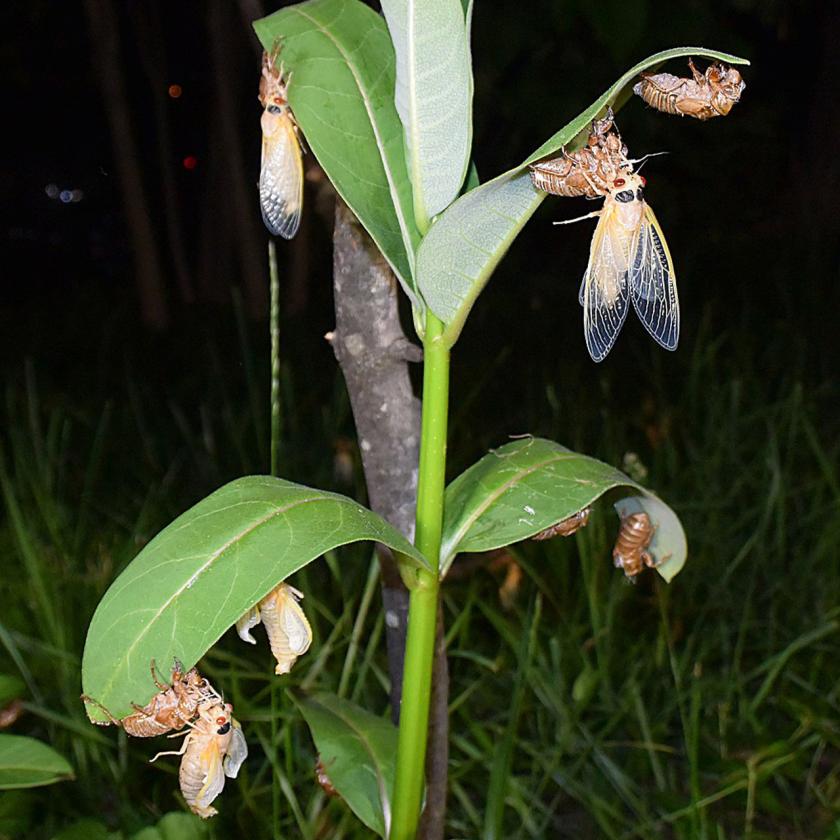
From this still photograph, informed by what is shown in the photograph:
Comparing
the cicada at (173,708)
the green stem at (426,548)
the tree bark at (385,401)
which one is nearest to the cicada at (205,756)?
the cicada at (173,708)

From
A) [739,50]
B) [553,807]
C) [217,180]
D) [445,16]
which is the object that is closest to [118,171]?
[217,180]

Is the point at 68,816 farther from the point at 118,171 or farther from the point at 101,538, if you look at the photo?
the point at 118,171

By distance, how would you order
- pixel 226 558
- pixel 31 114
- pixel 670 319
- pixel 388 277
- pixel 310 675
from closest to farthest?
pixel 226 558, pixel 670 319, pixel 388 277, pixel 310 675, pixel 31 114

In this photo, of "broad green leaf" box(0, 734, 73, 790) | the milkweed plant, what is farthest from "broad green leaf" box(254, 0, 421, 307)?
"broad green leaf" box(0, 734, 73, 790)

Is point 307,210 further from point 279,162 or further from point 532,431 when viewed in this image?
point 279,162

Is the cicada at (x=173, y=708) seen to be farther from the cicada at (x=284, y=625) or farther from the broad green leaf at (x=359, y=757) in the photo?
the broad green leaf at (x=359, y=757)

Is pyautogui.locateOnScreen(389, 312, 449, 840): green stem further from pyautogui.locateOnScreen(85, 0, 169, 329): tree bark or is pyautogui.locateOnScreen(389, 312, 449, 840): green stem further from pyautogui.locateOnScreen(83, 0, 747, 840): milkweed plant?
pyautogui.locateOnScreen(85, 0, 169, 329): tree bark

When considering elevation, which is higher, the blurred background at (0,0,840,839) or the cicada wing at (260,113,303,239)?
the cicada wing at (260,113,303,239)
